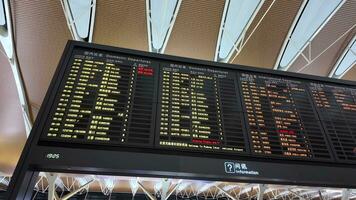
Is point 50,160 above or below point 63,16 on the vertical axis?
below

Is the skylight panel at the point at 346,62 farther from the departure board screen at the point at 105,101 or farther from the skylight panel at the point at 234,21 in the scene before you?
the departure board screen at the point at 105,101

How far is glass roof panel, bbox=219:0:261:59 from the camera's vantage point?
11.5m

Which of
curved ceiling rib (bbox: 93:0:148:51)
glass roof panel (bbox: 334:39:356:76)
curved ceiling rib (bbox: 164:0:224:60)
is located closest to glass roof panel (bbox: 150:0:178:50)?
curved ceiling rib (bbox: 164:0:224:60)

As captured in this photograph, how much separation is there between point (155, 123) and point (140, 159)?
68 centimetres

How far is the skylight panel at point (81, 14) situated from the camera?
1118cm

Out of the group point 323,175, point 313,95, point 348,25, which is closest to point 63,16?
point 313,95

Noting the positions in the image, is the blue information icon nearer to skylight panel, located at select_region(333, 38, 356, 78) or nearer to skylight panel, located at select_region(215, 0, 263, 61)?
skylight panel, located at select_region(215, 0, 263, 61)

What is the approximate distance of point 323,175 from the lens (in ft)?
12.7

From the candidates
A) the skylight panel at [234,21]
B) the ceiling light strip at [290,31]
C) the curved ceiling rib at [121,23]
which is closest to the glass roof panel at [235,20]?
the skylight panel at [234,21]

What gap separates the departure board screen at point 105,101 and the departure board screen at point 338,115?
3030mm

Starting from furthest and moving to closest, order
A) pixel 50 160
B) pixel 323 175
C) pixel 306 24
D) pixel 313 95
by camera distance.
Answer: pixel 306 24
pixel 313 95
pixel 323 175
pixel 50 160

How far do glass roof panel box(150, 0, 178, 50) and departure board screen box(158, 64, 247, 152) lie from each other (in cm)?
691

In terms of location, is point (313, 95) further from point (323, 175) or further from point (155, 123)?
point (155, 123)

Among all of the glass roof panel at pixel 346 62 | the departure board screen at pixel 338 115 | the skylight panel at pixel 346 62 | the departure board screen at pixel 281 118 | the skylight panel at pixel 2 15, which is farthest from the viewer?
the glass roof panel at pixel 346 62
